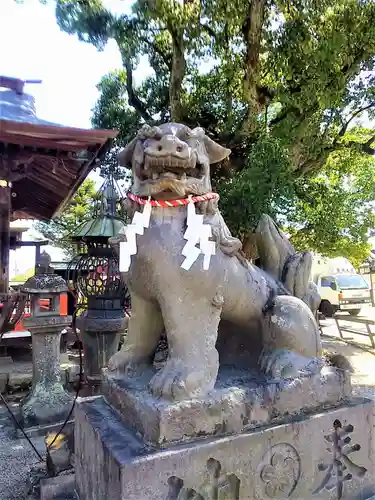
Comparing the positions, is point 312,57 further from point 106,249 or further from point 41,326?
point 41,326

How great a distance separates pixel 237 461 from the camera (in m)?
1.38

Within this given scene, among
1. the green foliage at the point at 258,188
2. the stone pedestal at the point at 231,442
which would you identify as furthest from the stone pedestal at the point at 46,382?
the green foliage at the point at 258,188

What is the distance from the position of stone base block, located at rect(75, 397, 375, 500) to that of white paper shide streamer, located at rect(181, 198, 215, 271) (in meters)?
0.62

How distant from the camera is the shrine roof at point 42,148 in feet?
12.1

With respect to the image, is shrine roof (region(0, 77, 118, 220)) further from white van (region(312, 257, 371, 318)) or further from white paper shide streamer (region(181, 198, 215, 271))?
white van (region(312, 257, 371, 318))

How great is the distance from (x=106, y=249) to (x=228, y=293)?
6.30ft

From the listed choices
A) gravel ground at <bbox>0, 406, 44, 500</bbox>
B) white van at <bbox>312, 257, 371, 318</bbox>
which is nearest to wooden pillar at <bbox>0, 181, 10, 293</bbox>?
gravel ground at <bbox>0, 406, 44, 500</bbox>

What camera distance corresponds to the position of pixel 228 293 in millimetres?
1558

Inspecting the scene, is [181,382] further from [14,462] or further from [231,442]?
[14,462]

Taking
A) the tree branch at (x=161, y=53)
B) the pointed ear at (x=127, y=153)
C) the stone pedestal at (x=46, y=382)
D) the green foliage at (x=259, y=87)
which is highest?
the tree branch at (x=161, y=53)

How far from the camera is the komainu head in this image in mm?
1422

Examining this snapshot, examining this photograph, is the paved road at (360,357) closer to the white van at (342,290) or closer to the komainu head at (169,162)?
the white van at (342,290)

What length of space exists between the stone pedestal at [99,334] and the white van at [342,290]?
950cm

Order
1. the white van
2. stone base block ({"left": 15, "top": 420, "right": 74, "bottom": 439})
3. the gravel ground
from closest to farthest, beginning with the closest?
the gravel ground, stone base block ({"left": 15, "top": 420, "right": 74, "bottom": 439}), the white van
